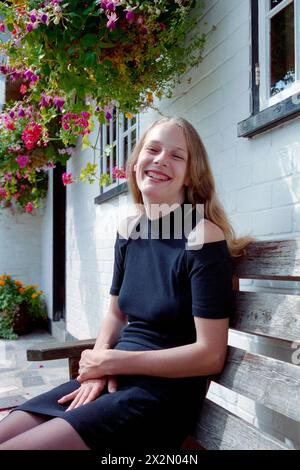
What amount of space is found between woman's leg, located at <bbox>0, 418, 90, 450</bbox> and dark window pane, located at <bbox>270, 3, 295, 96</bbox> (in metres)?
1.37

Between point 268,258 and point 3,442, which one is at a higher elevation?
point 268,258

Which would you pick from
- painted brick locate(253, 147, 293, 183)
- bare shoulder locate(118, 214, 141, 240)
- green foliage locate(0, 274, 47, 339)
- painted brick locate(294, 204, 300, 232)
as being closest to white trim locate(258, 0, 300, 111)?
painted brick locate(253, 147, 293, 183)

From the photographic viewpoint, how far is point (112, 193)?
356cm

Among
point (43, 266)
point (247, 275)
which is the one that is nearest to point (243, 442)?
point (247, 275)

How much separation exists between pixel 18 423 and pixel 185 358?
0.56 meters

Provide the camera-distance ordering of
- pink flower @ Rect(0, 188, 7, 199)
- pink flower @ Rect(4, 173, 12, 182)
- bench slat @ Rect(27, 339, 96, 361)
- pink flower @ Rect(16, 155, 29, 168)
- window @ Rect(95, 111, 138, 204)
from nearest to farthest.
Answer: bench slat @ Rect(27, 339, 96, 361) < window @ Rect(95, 111, 138, 204) < pink flower @ Rect(16, 155, 29, 168) < pink flower @ Rect(4, 173, 12, 182) < pink flower @ Rect(0, 188, 7, 199)

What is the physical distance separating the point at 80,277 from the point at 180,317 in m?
3.36

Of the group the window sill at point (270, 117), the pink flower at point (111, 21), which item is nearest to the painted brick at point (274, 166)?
the window sill at point (270, 117)

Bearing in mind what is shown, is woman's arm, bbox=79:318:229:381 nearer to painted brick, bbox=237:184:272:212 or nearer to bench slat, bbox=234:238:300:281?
bench slat, bbox=234:238:300:281

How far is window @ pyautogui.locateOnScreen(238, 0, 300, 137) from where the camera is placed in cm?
155

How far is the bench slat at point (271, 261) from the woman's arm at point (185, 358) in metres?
0.20

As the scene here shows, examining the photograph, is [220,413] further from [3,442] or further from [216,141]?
[216,141]

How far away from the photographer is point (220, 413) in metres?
1.32

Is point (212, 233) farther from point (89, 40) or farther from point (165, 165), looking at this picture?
point (89, 40)
